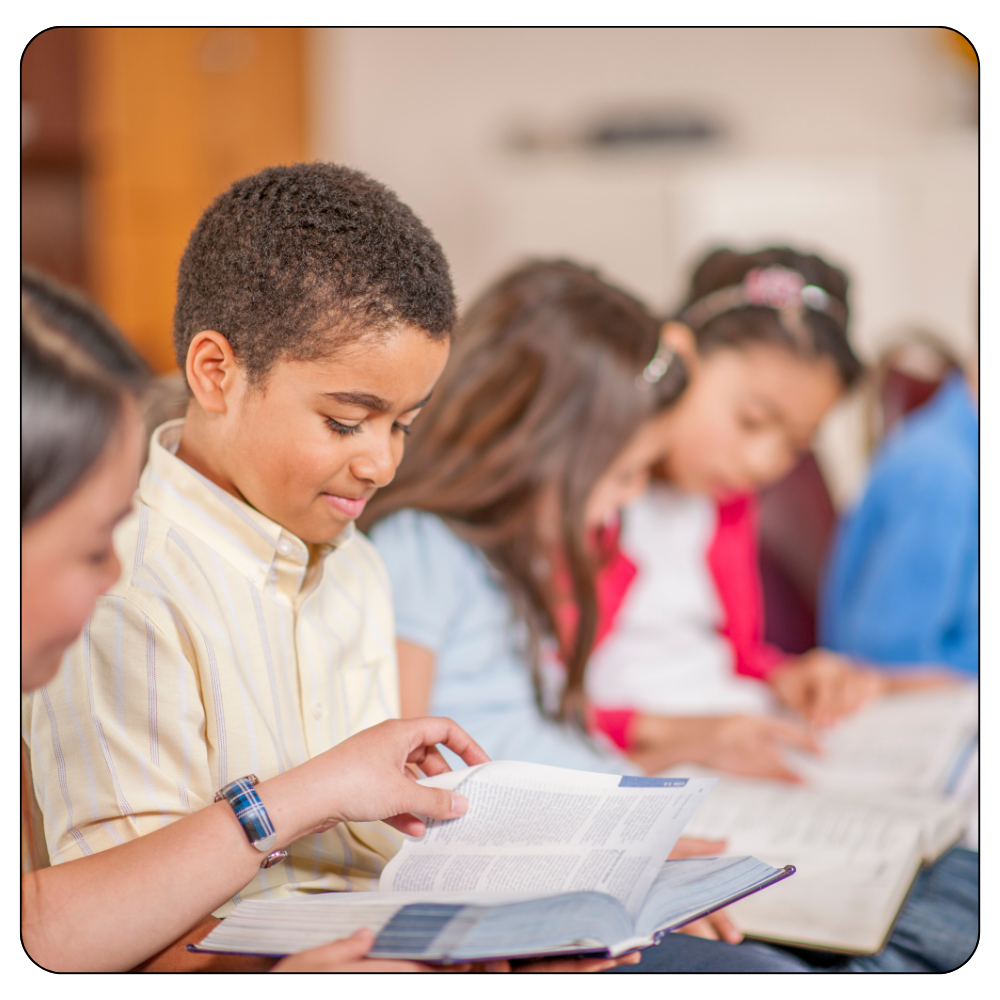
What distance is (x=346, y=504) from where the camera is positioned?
0.54 metres

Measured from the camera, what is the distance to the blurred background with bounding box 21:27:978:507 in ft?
7.32

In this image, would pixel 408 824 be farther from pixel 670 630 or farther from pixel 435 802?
pixel 670 630

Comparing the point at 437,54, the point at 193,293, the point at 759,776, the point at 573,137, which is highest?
the point at 437,54

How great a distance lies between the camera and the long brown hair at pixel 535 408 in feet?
2.74

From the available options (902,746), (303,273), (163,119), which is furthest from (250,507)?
(163,119)

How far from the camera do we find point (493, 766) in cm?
51

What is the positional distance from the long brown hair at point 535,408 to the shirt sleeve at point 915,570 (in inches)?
23.0

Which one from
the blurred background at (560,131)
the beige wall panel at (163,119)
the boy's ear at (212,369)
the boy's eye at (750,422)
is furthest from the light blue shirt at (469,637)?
the beige wall panel at (163,119)

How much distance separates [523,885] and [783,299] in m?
0.90

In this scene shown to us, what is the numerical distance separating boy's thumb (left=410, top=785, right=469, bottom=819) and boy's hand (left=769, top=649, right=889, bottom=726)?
76cm

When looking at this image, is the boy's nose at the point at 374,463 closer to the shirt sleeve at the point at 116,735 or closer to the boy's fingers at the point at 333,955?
the shirt sleeve at the point at 116,735
